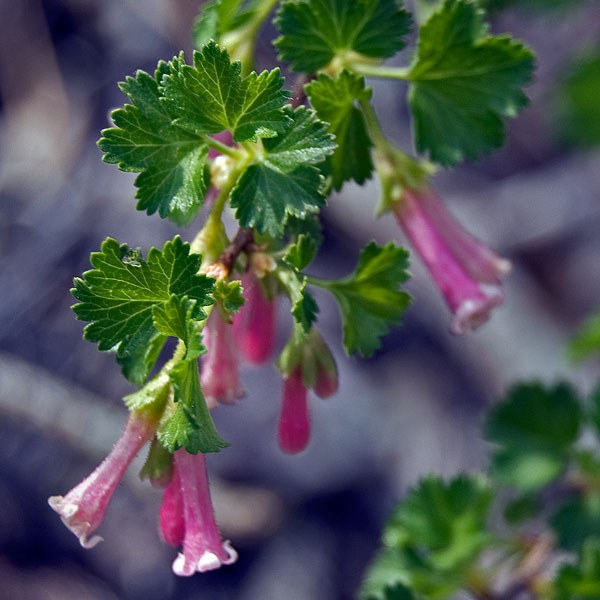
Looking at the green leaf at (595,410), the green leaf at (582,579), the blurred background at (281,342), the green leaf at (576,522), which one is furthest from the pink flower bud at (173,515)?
the blurred background at (281,342)

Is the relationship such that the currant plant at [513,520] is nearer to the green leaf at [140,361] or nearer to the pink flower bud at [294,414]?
the pink flower bud at [294,414]

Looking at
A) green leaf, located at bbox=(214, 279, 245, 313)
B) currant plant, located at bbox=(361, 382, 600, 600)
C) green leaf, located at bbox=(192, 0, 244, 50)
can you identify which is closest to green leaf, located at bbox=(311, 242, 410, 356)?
green leaf, located at bbox=(214, 279, 245, 313)

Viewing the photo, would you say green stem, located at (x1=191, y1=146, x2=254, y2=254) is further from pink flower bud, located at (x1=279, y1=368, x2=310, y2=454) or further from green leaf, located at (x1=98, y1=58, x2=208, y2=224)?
pink flower bud, located at (x1=279, y1=368, x2=310, y2=454)

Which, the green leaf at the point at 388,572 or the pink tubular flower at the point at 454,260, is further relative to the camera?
the green leaf at the point at 388,572

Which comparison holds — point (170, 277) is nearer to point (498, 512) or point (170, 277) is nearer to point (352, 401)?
point (352, 401)

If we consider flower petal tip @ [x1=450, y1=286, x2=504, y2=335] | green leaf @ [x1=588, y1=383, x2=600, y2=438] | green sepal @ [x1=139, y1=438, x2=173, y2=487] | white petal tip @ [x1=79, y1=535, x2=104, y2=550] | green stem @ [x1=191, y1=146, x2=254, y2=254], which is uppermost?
green stem @ [x1=191, y1=146, x2=254, y2=254]

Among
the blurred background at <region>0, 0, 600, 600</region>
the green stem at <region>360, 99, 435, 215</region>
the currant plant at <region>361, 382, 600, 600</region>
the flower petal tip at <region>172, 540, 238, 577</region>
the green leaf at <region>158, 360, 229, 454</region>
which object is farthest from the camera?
the blurred background at <region>0, 0, 600, 600</region>

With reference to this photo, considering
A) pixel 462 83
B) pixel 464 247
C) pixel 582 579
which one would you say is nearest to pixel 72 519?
pixel 464 247

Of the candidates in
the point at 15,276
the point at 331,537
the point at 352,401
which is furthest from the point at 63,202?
the point at 331,537
